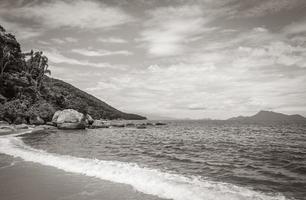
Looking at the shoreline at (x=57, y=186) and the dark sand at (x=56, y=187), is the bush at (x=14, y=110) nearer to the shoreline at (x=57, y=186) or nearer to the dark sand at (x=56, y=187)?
the shoreline at (x=57, y=186)

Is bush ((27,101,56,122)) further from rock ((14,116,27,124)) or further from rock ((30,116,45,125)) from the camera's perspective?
rock ((14,116,27,124))

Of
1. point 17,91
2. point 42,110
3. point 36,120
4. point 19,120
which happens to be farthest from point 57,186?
point 17,91

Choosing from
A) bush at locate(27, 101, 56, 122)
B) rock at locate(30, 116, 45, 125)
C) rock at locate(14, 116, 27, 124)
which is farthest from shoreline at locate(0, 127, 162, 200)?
bush at locate(27, 101, 56, 122)

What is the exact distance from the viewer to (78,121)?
5575 centimetres

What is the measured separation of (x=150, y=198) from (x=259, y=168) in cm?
873

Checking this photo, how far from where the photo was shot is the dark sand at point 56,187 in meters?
8.28

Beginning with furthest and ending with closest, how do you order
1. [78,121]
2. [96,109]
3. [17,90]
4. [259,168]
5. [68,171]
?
[96,109] → [17,90] → [78,121] → [259,168] → [68,171]

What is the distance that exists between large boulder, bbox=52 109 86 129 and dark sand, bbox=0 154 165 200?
43.8 m

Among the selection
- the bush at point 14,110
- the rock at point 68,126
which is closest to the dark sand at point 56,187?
the rock at point 68,126

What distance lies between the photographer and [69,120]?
55.2 meters

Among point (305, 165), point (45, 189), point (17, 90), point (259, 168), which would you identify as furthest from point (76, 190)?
point (17, 90)

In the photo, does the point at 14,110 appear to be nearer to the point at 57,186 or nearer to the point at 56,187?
the point at 57,186

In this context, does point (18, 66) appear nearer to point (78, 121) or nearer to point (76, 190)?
point (78, 121)

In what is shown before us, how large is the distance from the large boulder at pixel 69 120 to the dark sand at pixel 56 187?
43805 millimetres
